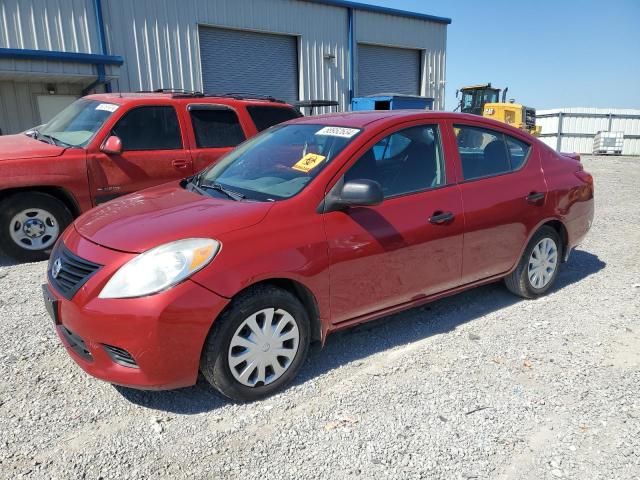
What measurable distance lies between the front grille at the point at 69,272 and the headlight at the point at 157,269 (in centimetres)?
19

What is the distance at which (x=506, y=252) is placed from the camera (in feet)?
13.6

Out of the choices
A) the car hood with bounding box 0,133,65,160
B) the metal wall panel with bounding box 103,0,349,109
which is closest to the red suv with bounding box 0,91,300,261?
the car hood with bounding box 0,133,65,160

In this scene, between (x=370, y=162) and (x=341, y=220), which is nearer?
(x=341, y=220)

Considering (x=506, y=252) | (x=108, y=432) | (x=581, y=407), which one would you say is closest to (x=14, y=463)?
(x=108, y=432)

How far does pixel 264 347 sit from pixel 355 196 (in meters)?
1.03

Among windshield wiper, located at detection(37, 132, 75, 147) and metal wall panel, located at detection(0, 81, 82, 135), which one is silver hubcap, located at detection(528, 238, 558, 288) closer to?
windshield wiper, located at detection(37, 132, 75, 147)

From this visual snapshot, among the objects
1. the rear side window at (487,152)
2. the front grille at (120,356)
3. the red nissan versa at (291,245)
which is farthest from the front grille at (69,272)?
the rear side window at (487,152)

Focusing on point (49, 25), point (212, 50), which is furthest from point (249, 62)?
point (49, 25)

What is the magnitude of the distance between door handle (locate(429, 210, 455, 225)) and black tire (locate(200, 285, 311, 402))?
3.84ft

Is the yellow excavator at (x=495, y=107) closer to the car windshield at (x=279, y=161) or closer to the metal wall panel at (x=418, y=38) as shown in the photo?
the metal wall panel at (x=418, y=38)

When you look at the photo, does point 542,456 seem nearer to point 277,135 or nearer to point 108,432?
point 108,432

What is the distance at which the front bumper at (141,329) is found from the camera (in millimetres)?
2555

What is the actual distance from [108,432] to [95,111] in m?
4.52

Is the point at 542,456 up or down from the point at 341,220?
down
